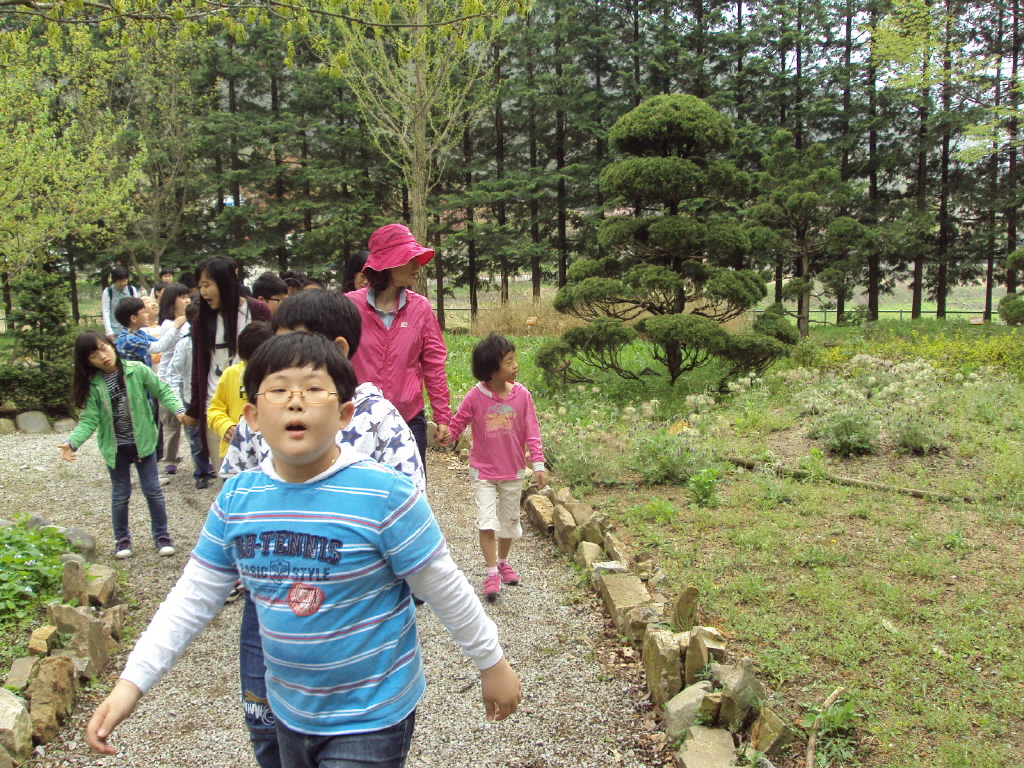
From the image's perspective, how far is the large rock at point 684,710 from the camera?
2982 mm

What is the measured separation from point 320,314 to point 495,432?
75.2 inches

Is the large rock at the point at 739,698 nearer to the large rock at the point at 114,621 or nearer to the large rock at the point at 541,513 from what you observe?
the large rock at the point at 541,513

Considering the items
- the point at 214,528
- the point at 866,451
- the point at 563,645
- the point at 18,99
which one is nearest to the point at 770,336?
the point at 866,451

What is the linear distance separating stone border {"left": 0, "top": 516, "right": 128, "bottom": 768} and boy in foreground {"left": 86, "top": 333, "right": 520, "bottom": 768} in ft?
5.53

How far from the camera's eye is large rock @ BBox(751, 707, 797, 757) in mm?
2773

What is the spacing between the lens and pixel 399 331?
407 cm

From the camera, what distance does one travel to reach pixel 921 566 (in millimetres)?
4281

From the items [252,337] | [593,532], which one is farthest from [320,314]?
[593,532]

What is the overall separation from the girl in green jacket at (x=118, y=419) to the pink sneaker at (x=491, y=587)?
2.13 m

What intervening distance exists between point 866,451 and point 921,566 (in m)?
2.59

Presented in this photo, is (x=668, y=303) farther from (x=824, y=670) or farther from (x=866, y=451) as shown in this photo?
(x=824, y=670)

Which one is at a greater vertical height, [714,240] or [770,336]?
[714,240]

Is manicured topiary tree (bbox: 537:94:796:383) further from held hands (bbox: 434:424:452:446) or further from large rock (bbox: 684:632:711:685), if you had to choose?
large rock (bbox: 684:632:711:685)

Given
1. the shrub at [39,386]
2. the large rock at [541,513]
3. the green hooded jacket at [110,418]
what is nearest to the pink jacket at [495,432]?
the large rock at [541,513]
